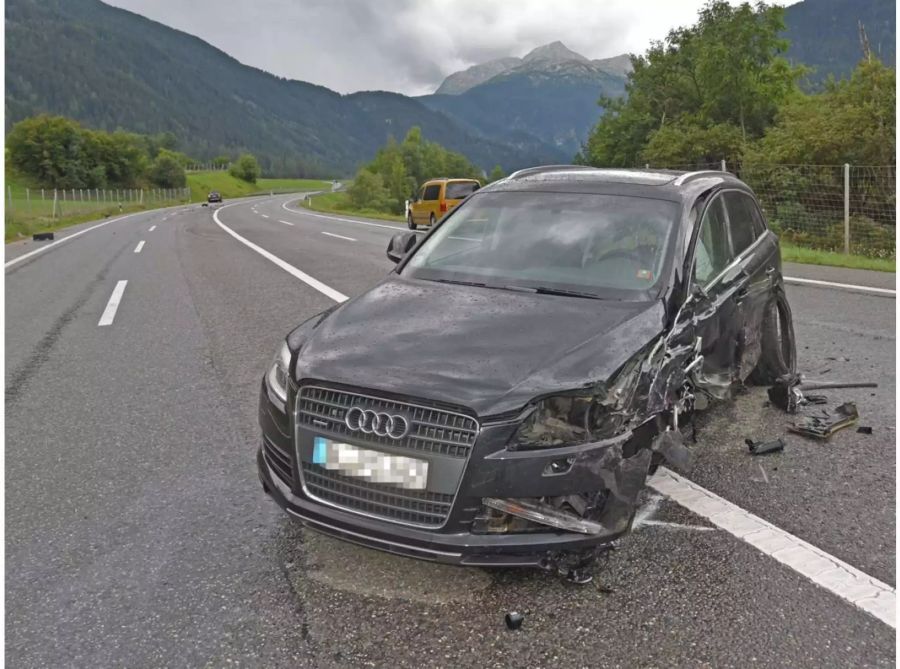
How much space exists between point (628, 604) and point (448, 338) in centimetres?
123

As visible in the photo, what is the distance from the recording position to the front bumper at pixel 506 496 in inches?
99.7

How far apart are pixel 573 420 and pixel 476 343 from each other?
0.54 m

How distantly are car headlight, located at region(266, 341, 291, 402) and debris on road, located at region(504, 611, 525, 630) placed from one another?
3.99 ft

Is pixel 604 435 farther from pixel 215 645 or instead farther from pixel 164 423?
pixel 164 423

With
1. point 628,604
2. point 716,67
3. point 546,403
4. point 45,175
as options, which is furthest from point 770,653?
point 45,175

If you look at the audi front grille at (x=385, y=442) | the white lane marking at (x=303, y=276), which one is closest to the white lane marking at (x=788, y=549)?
the audi front grille at (x=385, y=442)

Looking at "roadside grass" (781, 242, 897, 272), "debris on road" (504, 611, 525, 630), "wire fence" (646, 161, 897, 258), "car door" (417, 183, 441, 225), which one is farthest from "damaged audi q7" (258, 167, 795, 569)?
"car door" (417, 183, 441, 225)

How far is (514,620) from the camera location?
2.52 m

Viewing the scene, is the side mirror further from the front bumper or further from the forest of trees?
the forest of trees

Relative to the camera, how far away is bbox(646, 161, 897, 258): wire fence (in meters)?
15.3

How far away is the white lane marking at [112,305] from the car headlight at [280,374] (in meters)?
5.69

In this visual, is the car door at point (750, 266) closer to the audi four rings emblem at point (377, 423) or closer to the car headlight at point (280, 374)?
the audi four rings emblem at point (377, 423)

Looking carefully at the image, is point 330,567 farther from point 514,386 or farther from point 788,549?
point 788,549

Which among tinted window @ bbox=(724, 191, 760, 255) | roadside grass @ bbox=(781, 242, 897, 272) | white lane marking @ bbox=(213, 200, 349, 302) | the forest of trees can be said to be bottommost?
white lane marking @ bbox=(213, 200, 349, 302)
